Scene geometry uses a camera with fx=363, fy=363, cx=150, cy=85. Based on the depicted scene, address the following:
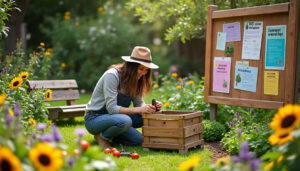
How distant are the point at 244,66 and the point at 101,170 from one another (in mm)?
2982

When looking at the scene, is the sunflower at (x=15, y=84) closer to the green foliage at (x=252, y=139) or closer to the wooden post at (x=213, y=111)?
the green foliage at (x=252, y=139)

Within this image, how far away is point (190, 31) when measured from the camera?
5879mm

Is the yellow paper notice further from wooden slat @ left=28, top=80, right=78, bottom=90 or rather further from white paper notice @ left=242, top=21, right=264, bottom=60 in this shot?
wooden slat @ left=28, top=80, right=78, bottom=90

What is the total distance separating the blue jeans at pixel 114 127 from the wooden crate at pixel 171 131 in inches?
10.0

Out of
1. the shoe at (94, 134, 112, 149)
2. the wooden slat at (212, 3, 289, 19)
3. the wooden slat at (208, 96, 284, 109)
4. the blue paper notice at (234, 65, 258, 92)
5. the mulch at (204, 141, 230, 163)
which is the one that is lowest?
the mulch at (204, 141, 230, 163)

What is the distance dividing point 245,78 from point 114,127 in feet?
5.76

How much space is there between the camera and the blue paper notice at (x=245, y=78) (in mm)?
4461

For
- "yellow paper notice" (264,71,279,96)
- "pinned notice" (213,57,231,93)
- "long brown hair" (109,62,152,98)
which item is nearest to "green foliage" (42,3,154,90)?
"pinned notice" (213,57,231,93)

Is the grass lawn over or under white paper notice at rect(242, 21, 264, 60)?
under

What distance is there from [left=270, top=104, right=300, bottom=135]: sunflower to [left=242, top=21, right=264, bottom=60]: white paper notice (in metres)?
2.54

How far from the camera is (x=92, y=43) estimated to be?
36.2ft

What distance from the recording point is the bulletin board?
4023mm

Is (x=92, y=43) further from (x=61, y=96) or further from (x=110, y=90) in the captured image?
(x=110, y=90)

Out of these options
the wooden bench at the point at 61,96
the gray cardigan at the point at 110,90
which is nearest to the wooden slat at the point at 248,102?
the gray cardigan at the point at 110,90
